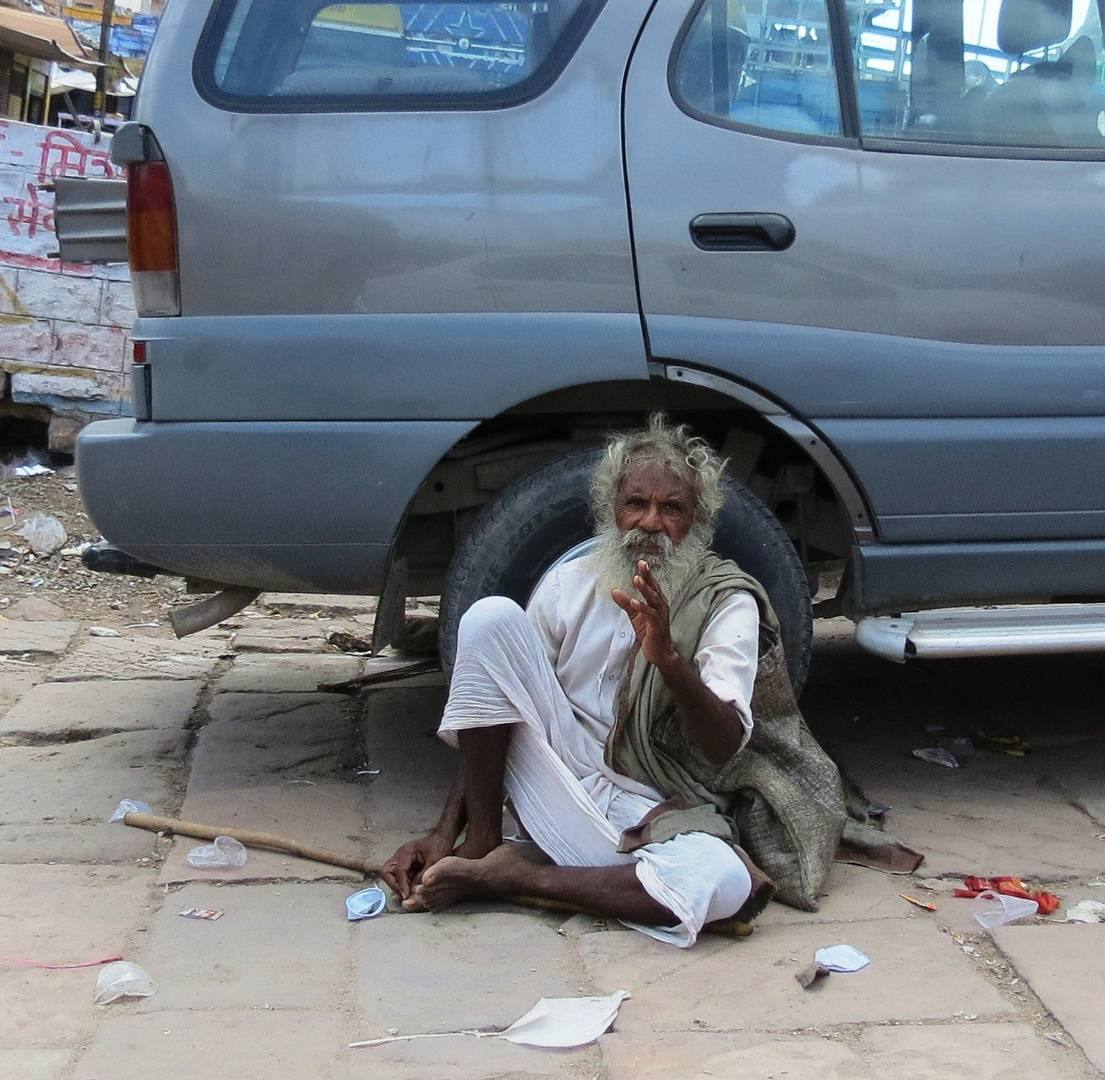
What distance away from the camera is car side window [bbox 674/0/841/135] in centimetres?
300

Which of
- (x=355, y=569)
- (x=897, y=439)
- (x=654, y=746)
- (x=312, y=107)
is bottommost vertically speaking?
(x=654, y=746)

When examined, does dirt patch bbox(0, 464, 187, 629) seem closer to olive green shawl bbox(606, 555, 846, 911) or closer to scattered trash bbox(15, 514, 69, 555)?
scattered trash bbox(15, 514, 69, 555)

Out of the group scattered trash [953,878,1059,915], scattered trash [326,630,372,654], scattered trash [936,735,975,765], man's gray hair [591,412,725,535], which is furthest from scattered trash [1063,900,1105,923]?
scattered trash [326,630,372,654]

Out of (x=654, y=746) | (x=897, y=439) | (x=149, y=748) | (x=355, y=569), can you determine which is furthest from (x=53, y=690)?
(x=897, y=439)

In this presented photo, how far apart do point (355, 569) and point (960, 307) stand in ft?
4.88

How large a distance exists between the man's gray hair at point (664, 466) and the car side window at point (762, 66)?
2.51 feet

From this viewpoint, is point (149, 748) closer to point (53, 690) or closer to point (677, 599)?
point (53, 690)

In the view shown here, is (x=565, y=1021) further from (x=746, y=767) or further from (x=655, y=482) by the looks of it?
(x=655, y=482)

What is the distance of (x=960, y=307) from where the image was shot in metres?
3.07

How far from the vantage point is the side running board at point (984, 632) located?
3.08 metres

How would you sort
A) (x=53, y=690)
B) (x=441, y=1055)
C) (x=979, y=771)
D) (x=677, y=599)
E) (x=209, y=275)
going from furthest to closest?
(x=53, y=690)
(x=979, y=771)
(x=209, y=275)
(x=677, y=599)
(x=441, y=1055)

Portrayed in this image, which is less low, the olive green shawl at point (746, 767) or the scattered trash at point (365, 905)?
the olive green shawl at point (746, 767)

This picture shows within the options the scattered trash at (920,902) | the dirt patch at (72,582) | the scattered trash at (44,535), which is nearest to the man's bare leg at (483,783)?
the scattered trash at (920,902)

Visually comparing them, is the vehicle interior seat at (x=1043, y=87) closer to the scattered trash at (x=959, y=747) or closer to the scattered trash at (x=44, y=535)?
the scattered trash at (x=959, y=747)
